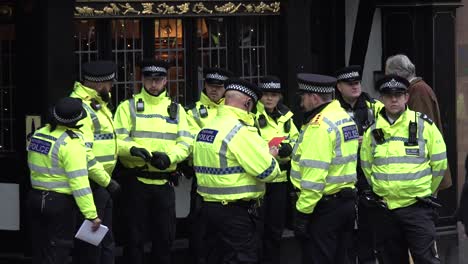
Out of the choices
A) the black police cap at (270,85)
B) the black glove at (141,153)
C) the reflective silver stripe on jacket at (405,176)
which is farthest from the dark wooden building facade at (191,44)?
the reflective silver stripe on jacket at (405,176)

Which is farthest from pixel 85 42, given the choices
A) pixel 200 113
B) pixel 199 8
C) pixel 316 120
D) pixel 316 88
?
pixel 316 120

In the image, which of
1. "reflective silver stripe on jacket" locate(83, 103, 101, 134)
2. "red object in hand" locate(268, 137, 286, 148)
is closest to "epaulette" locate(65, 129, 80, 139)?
"reflective silver stripe on jacket" locate(83, 103, 101, 134)

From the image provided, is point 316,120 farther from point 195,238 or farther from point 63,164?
point 195,238

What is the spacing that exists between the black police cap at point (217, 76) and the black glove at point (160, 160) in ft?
3.54

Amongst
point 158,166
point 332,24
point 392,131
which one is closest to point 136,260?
point 158,166

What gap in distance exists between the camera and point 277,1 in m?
11.9

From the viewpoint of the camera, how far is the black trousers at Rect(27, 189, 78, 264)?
942 centimetres

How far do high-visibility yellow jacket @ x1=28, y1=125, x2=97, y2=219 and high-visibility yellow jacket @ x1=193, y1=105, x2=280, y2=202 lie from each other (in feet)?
3.08

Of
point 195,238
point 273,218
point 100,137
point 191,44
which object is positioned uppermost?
point 191,44

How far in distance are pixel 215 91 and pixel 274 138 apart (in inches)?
28.0

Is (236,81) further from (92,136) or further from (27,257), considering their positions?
(27,257)

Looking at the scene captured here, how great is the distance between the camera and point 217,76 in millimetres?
11016

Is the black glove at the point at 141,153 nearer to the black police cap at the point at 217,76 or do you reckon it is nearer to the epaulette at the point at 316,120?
the black police cap at the point at 217,76

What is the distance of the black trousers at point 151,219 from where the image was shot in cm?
1051
